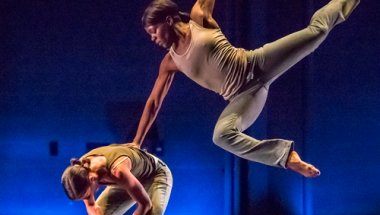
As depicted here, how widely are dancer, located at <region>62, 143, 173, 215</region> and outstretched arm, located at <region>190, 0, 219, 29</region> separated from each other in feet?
2.78

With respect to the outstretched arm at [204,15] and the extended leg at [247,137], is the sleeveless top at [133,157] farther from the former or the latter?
the outstretched arm at [204,15]

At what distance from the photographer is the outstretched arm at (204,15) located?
2299mm

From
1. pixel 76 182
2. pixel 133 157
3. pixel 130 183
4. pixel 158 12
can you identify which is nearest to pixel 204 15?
pixel 158 12

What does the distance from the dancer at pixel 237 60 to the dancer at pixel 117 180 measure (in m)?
0.47

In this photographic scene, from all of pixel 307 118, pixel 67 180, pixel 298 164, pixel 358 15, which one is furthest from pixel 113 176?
pixel 358 15

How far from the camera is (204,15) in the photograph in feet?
7.56

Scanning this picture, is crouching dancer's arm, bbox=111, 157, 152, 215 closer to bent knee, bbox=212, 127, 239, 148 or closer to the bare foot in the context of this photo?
bent knee, bbox=212, 127, 239, 148

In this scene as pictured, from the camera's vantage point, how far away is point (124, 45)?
4.14 m

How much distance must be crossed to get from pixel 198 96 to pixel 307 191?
145cm

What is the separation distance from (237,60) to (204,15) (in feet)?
1.10

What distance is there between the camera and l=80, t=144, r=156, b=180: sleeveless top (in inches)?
83.3

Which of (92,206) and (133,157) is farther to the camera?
(133,157)

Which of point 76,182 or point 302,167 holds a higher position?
point 302,167

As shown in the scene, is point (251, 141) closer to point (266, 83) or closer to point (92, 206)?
point (266, 83)
